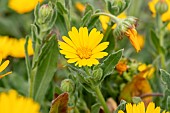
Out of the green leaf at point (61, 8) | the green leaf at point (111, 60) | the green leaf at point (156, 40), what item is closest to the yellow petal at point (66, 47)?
the green leaf at point (111, 60)

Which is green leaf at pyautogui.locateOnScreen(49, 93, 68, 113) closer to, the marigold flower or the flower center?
the flower center

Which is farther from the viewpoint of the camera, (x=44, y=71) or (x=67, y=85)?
(x=44, y=71)

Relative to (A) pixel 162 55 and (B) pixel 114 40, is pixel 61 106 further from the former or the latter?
(A) pixel 162 55

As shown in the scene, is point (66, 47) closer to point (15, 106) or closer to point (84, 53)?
point (84, 53)

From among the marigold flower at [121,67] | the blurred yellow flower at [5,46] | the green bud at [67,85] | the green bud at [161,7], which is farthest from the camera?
the blurred yellow flower at [5,46]

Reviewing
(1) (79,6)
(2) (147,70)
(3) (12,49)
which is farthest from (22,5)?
(2) (147,70)

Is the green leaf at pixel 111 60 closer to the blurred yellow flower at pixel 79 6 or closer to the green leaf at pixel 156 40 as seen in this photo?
the green leaf at pixel 156 40
